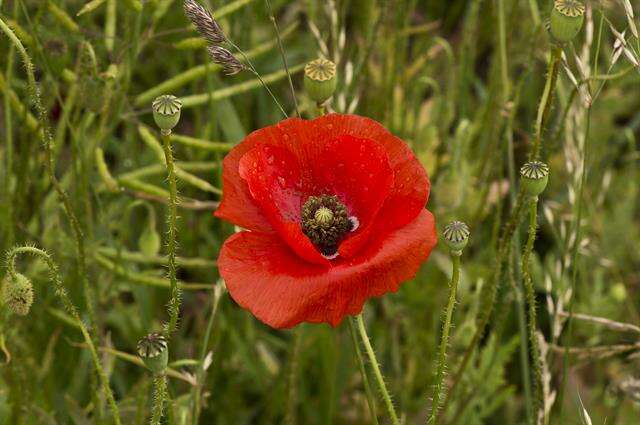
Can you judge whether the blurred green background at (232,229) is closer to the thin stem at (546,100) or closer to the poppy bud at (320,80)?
the thin stem at (546,100)

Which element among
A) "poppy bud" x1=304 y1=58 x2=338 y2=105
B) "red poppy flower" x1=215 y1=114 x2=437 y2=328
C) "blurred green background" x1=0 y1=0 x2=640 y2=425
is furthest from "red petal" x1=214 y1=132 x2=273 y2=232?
"blurred green background" x1=0 y1=0 x2=640 y2=425

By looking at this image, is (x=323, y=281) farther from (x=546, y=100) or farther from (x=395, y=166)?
(x=546, y=100)

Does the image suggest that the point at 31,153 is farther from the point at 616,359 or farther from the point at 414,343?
the point at 616,359

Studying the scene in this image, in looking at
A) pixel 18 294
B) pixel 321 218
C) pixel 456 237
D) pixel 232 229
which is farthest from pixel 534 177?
pixel 232 229

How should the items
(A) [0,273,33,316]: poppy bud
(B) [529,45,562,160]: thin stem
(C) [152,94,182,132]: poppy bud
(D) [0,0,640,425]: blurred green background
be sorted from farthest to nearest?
(D) [0,0,640,425]: blurred green background → (B) [529,45,562,160]: thin stem → (A) [0,273,33,316]: poppy bud → (C) [152,94,182,132]: poppy bud

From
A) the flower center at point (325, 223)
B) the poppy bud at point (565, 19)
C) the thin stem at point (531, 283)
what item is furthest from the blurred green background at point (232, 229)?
the flower center at point (325, 223)

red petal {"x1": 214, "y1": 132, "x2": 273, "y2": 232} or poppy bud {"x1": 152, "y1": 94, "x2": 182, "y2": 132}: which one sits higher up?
poppy bud {"x1": 152, "y1": 94, "x2": 182, "y2": 132}

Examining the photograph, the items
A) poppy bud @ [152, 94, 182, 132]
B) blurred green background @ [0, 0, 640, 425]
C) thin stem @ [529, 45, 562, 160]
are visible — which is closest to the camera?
poppy bud @ [152, 94, 182, 132]

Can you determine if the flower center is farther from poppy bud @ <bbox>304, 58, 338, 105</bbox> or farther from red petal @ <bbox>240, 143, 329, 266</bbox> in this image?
poppy bud @ <bbox>304, 58, 338, 105</bbox>
